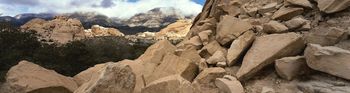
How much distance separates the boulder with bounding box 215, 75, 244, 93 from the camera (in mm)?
8180

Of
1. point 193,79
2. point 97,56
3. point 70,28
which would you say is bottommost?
point 70,28

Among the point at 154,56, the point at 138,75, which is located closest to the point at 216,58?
the point at 138,75

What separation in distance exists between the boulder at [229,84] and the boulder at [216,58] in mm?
992

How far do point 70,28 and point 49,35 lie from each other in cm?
828

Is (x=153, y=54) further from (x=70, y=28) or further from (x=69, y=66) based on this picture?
(x=70, y=28)

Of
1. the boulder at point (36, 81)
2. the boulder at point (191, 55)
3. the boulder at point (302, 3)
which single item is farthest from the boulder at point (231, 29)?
the boulder at point (36, 81)

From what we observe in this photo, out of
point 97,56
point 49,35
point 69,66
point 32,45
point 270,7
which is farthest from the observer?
point 49,35

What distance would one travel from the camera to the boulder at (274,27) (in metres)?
9.33

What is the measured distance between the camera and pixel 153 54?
1116 cm

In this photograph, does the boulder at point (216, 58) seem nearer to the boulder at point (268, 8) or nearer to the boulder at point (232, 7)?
the boulder at point (268, 8)

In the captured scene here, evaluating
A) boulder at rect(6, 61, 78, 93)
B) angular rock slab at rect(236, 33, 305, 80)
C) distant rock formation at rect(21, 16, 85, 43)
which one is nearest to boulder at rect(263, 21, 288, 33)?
angular rock slab at rect(236, 33, 305, 80)

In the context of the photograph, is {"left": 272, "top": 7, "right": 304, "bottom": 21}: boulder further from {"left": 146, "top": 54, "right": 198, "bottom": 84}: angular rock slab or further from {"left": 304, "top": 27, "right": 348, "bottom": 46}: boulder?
{"left": 146, "top": 54, "right": 198, "bottom": 84}: angular rock slab

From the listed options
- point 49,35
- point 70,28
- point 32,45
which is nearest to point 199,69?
point 32,45

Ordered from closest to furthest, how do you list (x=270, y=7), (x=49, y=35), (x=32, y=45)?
1. (x=270, y=7)
2. (x=32, y=45)
3. (x=49, y=35)
